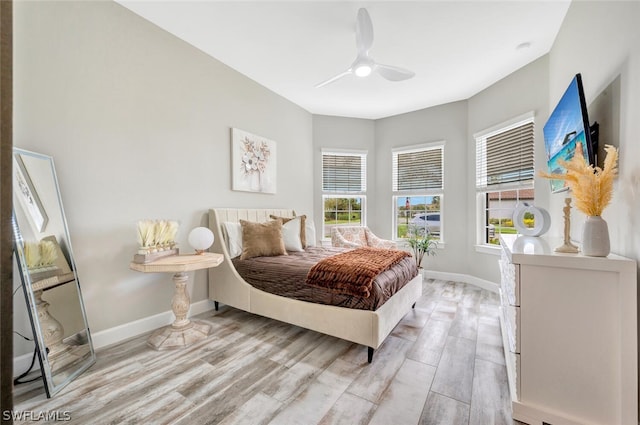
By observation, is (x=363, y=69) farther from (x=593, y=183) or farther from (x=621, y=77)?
(x=593, y=183)

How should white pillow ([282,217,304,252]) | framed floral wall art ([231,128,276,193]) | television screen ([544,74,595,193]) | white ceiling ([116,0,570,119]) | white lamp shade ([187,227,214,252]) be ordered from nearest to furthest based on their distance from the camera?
television screen ([544,74,595,193]), white ceiling ([116,0,570,119]), white lamp shade ([187,227,214,252]), white pillow ([282,217,304,252]), framed floral wall art ([231,128,276,193])

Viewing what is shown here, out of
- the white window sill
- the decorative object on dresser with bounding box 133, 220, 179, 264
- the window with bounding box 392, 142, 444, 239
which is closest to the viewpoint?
the decorative object on dresser with bounding box 133, 220, 179, 264

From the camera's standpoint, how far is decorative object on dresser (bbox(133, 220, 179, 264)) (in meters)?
2.06

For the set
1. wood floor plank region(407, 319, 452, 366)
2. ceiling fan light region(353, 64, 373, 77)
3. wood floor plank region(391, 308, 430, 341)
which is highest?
ceiling fan light region(353, 64, 373, 77)

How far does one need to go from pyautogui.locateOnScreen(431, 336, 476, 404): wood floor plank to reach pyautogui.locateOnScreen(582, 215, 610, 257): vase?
109cm

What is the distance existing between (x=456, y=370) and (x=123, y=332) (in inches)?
Result: 109

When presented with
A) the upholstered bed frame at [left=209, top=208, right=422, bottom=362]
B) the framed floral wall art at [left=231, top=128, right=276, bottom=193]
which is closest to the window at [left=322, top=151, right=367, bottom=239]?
the framed floral wall art at [left=231, top=128, right=276, bottom=193]

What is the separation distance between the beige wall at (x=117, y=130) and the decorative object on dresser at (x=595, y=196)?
314cm

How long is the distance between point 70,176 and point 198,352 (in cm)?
172

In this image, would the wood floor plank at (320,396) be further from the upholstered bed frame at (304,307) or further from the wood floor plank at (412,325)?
the wood floor plank at (412,325)

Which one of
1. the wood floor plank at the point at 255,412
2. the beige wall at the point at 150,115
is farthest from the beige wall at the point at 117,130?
the wood floor plank at the point at 255,412

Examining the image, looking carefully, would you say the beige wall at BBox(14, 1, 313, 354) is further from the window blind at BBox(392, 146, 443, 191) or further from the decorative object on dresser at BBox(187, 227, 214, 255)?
the window blind at BBox(392, 146, 443, 191)

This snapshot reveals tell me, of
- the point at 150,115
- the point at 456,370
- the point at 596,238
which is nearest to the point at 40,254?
the point at 150,115

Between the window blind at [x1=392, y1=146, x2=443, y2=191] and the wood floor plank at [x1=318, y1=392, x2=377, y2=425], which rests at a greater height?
the window blind at [x1=392, y1=146, x2=443, y2=191]
